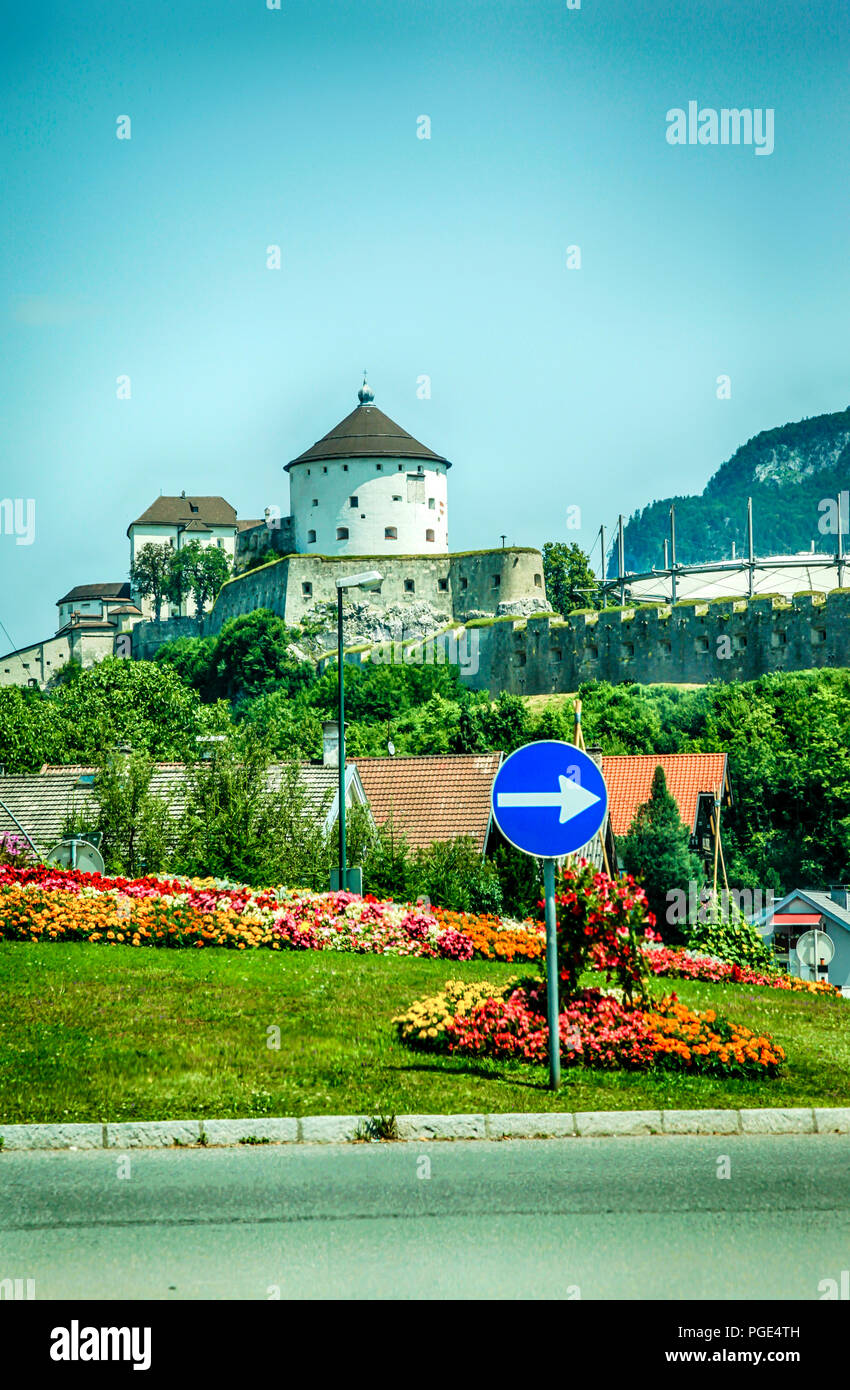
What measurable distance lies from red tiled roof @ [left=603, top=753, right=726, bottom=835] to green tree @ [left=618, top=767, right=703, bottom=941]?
1480 millimetres

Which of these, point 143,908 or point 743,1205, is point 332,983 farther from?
point 743,1205

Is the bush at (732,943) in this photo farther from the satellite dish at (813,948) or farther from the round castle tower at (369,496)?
the round castle tower at (369,496)

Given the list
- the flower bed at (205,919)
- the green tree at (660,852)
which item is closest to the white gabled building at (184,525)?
the green tree at (660,852)

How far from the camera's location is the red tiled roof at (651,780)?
50.7 m

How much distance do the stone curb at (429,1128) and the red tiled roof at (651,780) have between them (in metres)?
38.5

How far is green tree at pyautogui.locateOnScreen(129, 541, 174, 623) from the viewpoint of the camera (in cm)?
13362

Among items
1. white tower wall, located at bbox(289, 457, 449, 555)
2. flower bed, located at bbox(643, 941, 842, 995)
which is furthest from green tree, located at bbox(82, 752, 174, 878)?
white tower wall, located at bbox(289, 457, 449, 555)

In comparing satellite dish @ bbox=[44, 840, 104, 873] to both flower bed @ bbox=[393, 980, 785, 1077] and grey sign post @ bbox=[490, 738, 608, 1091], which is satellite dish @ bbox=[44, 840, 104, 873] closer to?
flower bed @ bbox=[393, 980, 785, 1077]

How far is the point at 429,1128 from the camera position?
9.84m

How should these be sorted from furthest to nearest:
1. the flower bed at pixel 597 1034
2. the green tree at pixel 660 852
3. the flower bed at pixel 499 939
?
the green tree at pixel 660 852
the flower bed at pixel 499 939
the flower bed at pixel 597 1034

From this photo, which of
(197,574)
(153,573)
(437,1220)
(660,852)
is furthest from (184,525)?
(437,1220)

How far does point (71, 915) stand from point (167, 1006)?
5114mm
